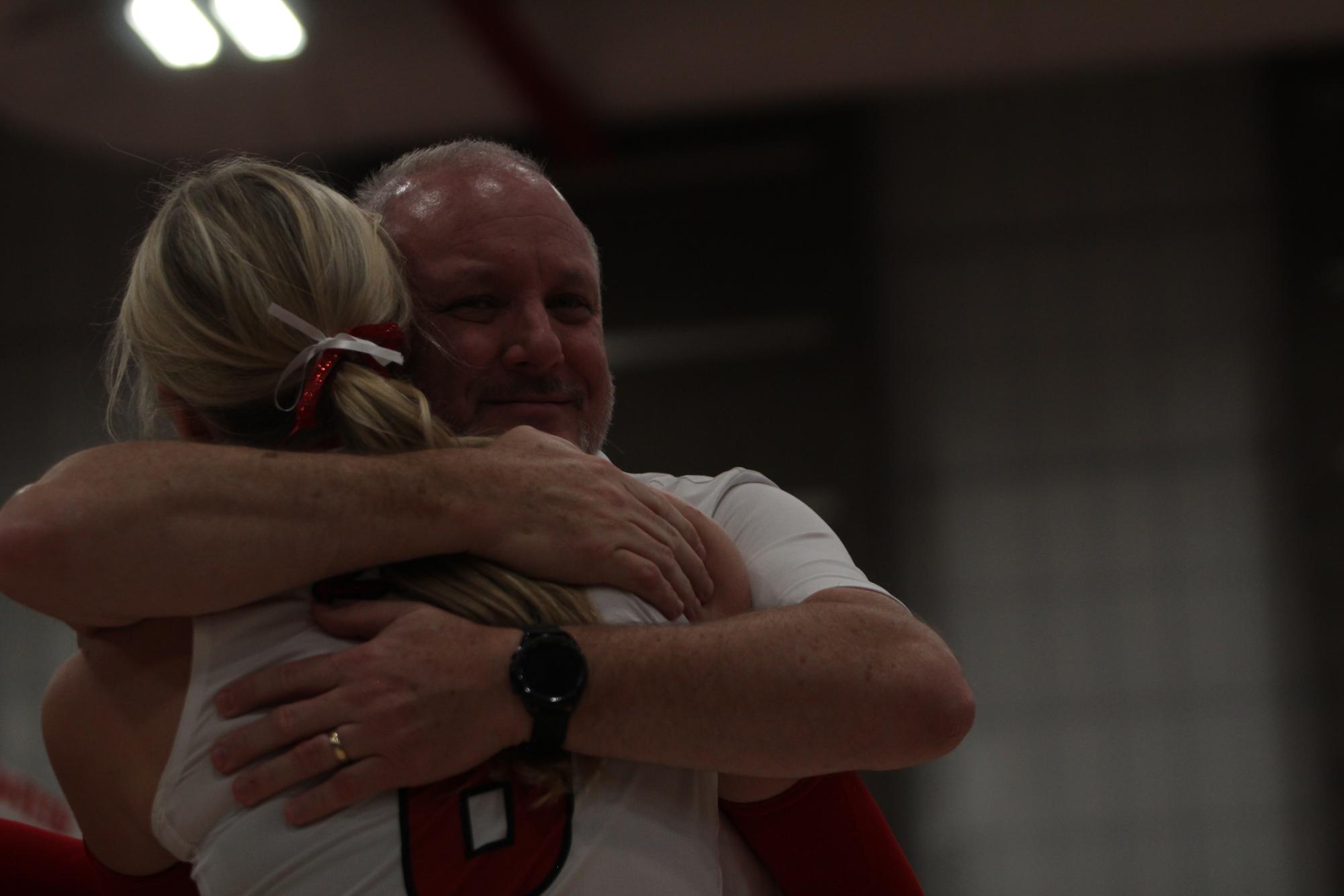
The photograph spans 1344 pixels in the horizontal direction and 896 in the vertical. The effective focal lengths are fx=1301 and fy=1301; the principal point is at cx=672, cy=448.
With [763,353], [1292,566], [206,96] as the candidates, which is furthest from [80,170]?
[1292,566]

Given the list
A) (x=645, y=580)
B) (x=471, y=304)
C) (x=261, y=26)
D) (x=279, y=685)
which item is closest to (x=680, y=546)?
(x=645, y=580)

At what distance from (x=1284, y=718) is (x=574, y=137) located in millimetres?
5491

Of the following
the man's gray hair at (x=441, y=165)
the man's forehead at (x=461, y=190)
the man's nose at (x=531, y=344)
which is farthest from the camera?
the man's gray hair at (x=441, y=165)

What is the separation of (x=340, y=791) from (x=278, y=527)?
0.92 feet

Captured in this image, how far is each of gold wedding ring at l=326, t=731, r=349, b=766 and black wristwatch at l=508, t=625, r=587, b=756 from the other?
0.18 metres

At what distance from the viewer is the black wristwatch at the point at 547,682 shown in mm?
1367

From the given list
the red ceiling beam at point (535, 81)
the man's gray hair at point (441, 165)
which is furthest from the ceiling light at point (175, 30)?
the man's gray hair at point (441, 165)

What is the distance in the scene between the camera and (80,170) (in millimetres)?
8484

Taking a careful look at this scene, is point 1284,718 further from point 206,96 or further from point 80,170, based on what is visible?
point 80,170

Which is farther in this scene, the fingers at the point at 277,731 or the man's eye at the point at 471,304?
the man's eye at the point at 471,304

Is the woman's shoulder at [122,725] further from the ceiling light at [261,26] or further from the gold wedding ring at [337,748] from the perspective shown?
the ceiling light at [261,26]

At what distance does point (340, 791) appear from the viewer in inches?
52.3

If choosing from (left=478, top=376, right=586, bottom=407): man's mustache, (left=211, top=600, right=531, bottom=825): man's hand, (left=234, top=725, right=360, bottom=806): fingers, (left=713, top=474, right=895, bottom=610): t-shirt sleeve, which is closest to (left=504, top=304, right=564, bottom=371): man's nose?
(left=478, top=376, right=586, bottom=407): man's mustache

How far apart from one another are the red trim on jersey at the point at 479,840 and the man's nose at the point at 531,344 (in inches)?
38.1
